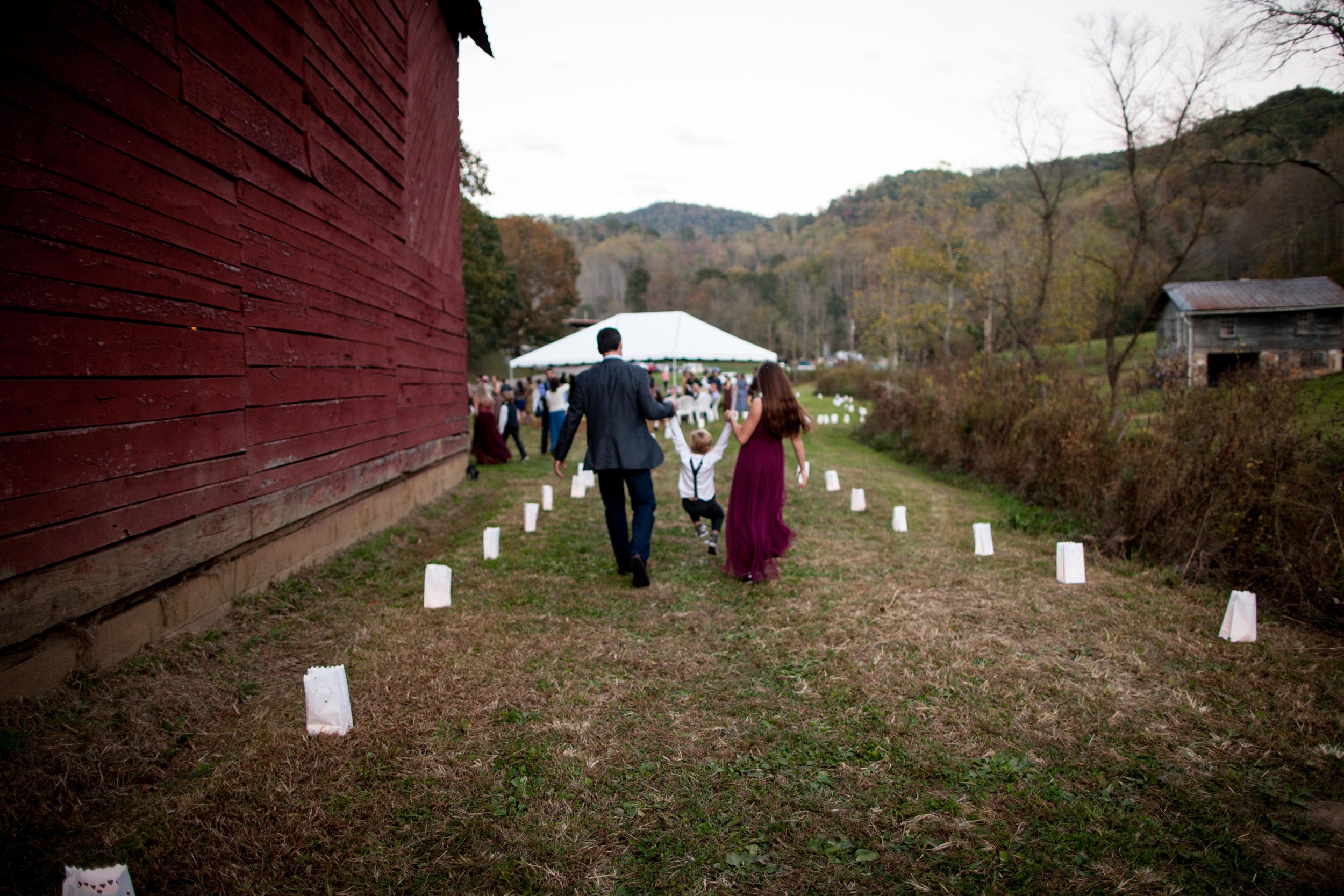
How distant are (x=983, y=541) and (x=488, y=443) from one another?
32.5 feet

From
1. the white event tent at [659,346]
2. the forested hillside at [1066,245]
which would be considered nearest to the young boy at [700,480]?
the forested hillside at [1066,245]

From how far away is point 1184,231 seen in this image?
39.3 feet

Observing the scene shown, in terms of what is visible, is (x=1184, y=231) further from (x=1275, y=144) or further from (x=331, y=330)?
(x=331, y=330)

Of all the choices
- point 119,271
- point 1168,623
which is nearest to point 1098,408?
point 1168,623

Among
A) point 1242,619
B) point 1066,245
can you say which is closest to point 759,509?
point 1242,619

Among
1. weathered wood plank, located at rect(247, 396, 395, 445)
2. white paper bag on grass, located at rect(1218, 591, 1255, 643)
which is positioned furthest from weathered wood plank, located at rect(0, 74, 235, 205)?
white paper bag on grass, located at rect(1218, 591, 1255, 643)

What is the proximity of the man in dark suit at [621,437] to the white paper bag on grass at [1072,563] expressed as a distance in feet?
10.9

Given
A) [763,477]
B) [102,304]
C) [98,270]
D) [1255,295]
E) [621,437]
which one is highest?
[1255,295]

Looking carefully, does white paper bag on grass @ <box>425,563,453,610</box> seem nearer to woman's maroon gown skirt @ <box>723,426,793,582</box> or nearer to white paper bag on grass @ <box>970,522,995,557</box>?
woman's maroon gown skirt @ <box>723,426,793,582</box>

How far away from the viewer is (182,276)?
3.98 meters

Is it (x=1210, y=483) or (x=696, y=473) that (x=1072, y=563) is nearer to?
(x=1210, y=483)

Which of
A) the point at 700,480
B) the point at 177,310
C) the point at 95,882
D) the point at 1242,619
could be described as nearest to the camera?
the point at 95,882

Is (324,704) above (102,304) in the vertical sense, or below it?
below

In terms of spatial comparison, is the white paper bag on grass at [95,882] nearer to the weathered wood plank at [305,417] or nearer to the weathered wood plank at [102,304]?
the weathered wood plank at [102,304]
